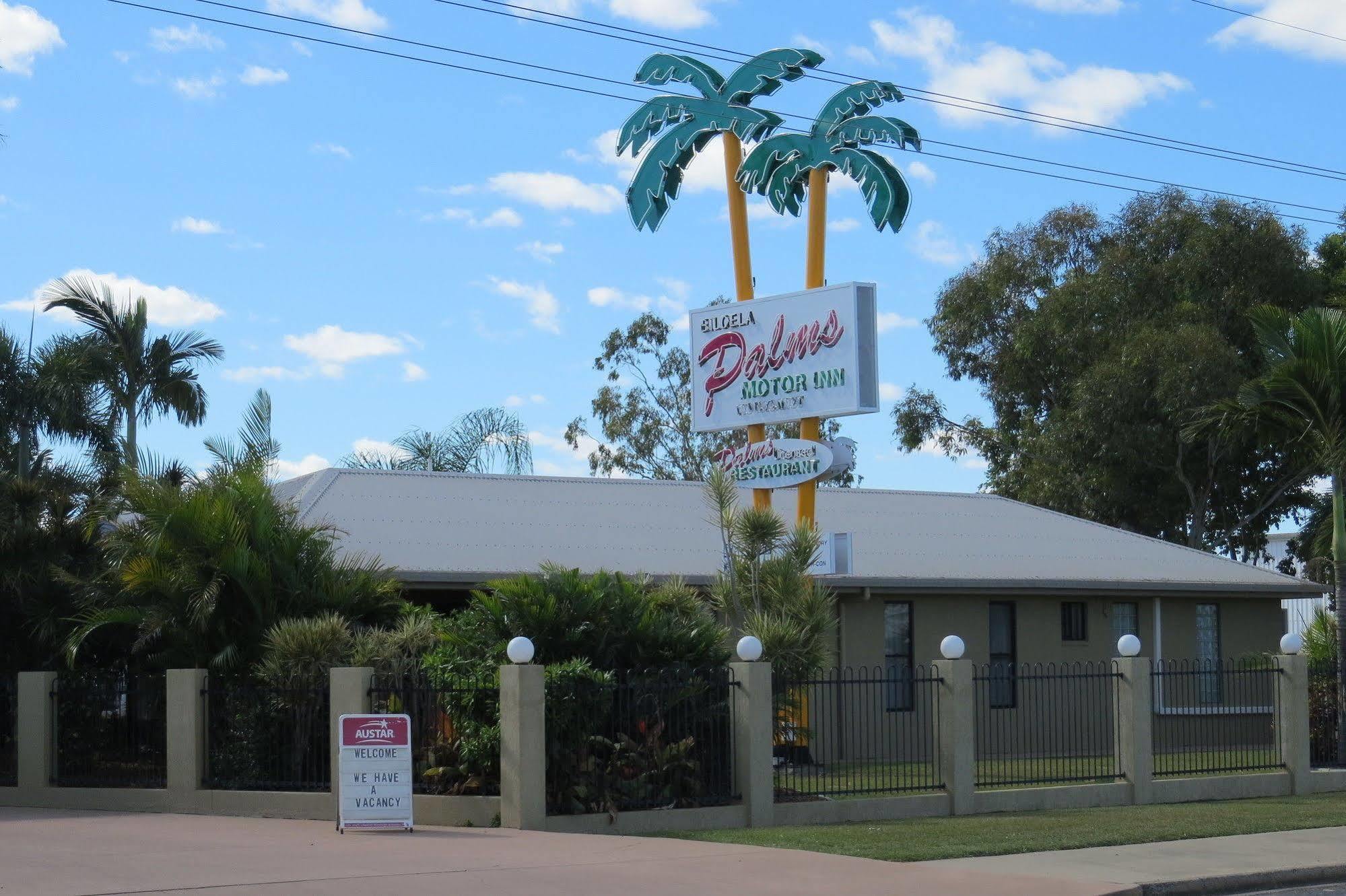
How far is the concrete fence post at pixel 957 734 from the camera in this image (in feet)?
57.1

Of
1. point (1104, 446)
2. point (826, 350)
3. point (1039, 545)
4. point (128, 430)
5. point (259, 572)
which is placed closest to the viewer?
point (259, 572)

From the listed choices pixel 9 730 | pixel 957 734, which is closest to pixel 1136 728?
pixel 957 734

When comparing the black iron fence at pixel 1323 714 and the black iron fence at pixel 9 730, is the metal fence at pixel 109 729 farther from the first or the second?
the black iron fence at pixel 1323 714

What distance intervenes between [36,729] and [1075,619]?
16681mm

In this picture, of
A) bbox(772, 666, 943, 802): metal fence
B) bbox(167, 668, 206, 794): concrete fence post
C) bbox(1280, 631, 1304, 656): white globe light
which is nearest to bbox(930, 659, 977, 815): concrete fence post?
bbox(772, 666, 943, 802): metal fence

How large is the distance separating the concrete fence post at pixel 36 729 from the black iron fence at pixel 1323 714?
16807 mm

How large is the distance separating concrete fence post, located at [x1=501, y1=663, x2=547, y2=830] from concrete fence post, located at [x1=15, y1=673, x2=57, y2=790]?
670cm

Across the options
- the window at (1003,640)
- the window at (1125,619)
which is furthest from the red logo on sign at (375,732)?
the window at (1125,619)

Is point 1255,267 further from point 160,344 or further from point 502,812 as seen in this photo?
point 502,812

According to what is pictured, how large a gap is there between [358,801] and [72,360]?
1513cm

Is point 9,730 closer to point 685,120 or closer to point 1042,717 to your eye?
point 685,120

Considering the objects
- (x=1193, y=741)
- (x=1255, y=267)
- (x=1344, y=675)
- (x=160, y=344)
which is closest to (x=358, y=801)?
(x=1344, y=675)

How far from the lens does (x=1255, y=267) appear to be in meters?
42.1

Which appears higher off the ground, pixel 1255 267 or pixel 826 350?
pixel 1255 267
